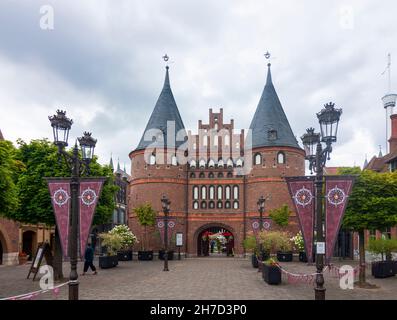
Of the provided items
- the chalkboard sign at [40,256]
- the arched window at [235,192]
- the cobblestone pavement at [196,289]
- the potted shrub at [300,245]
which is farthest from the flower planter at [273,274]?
the arched window at [235,192]

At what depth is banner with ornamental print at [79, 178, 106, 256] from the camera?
11.9 m

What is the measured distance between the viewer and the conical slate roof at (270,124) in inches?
1603

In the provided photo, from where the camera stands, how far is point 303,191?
11.6 meters

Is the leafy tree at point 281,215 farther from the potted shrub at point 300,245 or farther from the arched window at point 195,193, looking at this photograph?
the arched window at point 195,193

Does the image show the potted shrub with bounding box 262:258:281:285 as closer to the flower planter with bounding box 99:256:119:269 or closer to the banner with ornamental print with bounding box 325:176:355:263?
the banner with ornamental print with bounding box 325:176:355:263

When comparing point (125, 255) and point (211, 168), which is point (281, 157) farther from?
point (125, 255)

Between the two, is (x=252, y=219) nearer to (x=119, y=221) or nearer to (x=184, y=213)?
(x=184, y=213)

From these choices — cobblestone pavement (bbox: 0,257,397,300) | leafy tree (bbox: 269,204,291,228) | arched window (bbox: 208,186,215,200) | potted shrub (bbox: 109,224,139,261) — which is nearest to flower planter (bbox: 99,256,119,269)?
potted shrub (bbox: 109,224,139,261)

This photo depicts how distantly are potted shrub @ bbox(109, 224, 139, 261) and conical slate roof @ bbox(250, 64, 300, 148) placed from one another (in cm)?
1512

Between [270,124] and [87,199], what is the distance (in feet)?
105

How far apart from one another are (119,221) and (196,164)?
25.0 meters

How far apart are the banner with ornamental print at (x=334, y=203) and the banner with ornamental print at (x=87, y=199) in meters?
6.56

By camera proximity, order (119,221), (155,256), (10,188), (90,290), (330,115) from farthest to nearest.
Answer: (119,221) < (155,256) < (90,290) < (10,188) < (330,115)
